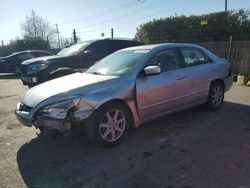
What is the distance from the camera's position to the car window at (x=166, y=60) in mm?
4773

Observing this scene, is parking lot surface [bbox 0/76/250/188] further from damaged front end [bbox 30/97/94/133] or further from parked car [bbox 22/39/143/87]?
parked car [bbox 22/39/143/87]

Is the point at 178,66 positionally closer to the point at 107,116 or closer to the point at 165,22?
the point at 107,116

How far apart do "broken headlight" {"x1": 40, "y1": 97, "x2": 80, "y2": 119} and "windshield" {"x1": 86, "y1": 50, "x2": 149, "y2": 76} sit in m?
1.03

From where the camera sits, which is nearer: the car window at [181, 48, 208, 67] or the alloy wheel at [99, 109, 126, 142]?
the alloy wheel at [99, 109, 126, 142]

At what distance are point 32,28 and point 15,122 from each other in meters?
62.7

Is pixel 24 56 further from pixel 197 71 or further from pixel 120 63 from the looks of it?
pixel 197 71

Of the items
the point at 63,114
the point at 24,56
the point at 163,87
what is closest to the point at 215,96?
the point at 163,87

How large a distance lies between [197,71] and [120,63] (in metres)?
1.63

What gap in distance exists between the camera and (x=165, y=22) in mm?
16719

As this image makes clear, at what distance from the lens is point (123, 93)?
4.11 meters

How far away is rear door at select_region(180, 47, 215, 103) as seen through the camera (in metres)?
5.29

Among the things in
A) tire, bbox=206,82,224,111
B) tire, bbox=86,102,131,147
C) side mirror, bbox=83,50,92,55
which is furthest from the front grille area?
side mirror, bbox=83,50,92,55

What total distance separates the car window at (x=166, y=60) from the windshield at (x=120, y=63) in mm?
208

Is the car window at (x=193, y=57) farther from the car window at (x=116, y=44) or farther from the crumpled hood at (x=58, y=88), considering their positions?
the car window at (x=116, y=44)
